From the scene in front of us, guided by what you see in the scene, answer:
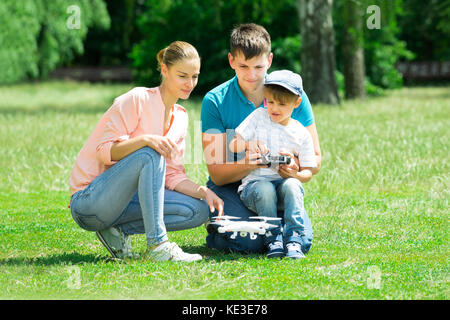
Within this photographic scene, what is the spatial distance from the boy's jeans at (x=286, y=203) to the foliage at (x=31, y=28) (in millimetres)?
16078

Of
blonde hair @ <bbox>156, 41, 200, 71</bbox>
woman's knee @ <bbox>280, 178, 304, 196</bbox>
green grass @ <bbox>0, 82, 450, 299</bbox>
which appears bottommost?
green grass @ <bbox>0, 82, 450, 299</bbox>

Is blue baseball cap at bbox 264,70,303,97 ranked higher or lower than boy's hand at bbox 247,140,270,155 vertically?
higher

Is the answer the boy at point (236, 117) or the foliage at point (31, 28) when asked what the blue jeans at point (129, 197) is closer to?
the boy at point (236, 117)

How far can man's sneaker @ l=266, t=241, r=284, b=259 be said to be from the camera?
14.1 feet

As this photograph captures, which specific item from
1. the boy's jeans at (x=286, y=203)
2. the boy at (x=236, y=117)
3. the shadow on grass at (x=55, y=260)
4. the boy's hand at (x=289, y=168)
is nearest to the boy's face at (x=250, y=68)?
the boy at (x=236, y=117)

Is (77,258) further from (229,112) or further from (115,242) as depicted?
(229,112)

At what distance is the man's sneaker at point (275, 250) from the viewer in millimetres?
4305

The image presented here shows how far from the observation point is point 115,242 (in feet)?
14.5

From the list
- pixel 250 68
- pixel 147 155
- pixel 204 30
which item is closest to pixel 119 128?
pixel 147 155

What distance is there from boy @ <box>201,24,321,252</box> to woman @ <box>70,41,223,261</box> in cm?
20

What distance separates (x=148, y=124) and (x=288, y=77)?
0.95 m

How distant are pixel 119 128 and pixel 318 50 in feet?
38.5

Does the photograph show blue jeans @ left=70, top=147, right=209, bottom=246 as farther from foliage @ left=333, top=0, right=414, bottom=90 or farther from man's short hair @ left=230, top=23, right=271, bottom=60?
foliage @ left=333, top=0, right=414, bottom=90

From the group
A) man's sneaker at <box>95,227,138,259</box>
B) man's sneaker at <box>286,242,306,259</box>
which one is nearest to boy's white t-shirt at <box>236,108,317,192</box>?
man's sneaker at <box>286,242,306,259</box>
